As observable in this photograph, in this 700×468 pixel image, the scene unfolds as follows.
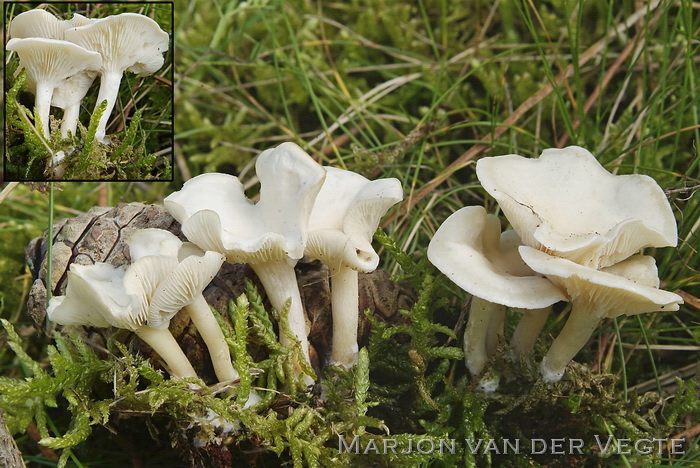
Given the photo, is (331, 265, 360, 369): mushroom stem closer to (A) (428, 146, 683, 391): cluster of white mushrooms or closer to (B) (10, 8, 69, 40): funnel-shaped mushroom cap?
(A) (428, 146, 683, 391): cluster of white mushrooms

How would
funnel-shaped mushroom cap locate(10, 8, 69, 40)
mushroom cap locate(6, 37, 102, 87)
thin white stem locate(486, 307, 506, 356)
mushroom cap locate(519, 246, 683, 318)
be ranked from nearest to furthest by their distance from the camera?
1. mushroom cap locate(519, 246, 683, 318)
2. thin white stem locate(486, 307, 506, 356)
3. mushroom cap locate(6, 37, 102, 87)
4. funnel-shaped mushroom cap locate(10, 8, 69, 40)

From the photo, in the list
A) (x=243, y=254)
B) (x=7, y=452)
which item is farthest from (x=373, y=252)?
(x=7, y=452)

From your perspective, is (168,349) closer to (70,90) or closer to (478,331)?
(478,331)

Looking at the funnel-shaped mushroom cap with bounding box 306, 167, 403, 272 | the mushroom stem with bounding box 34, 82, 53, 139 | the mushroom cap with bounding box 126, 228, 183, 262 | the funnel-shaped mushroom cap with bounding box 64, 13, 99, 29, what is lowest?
the mushroom cap with bounding box 126, 228, 183, 262

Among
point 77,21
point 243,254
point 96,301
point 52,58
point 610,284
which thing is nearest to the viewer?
point 610,284

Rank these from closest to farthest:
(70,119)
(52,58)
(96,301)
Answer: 1. (96,301)
2. (52,58)
3. (70,119)

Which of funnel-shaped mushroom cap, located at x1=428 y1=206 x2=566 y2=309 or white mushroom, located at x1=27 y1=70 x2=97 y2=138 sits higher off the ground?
white mushroom, located at x1=27 y1=70 x2=97 y2=138

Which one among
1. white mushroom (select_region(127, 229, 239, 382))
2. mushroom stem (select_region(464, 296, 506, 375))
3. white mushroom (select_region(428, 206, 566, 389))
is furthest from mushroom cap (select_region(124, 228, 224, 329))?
mushroom stem (select_region(464, 296, 506, 375))

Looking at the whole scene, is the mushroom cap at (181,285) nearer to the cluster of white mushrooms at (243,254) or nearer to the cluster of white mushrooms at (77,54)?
the cluster of white mushrooms at (243,254)
